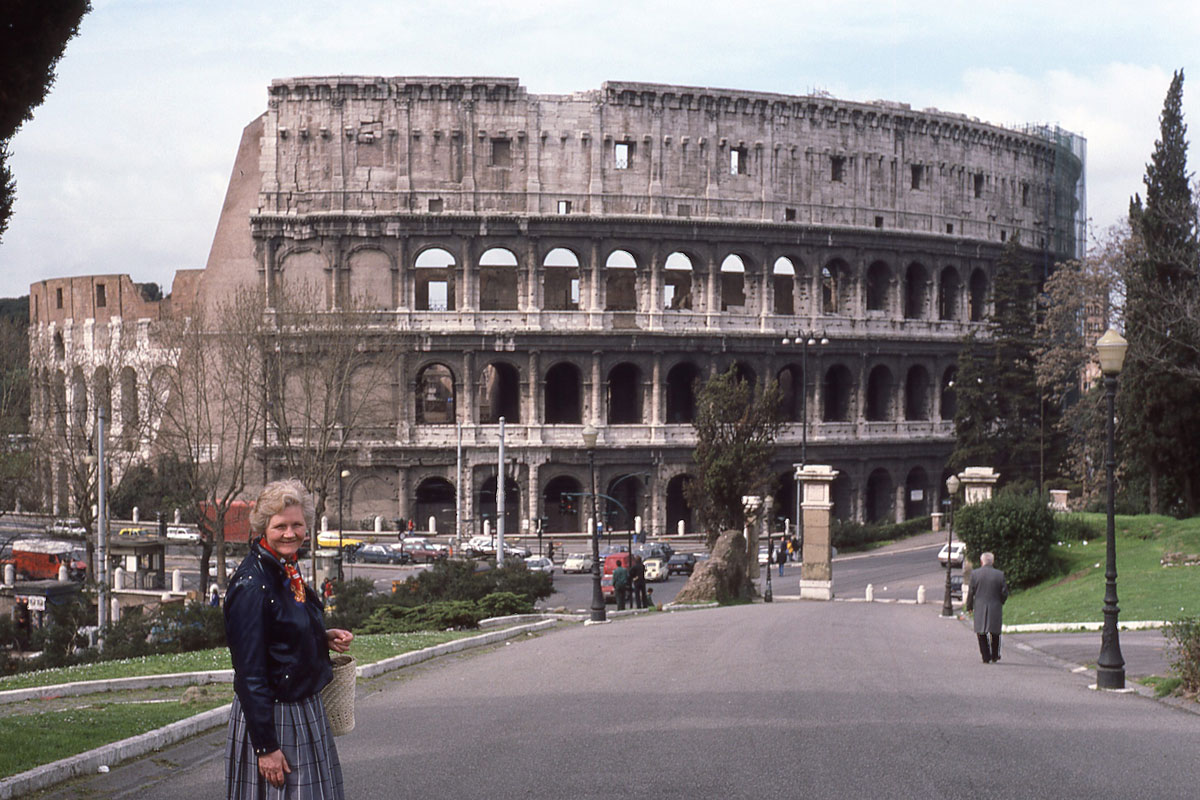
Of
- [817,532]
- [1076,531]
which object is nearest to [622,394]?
[817,532]

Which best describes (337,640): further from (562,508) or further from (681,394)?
(681,394)

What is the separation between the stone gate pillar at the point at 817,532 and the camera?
116ft

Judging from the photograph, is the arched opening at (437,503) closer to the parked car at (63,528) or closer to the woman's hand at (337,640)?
the parked car at (63,528)

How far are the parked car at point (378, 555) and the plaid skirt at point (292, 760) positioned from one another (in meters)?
45.8

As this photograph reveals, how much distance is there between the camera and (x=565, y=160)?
183 ft

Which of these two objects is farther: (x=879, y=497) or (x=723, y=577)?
(x=879, y=497)

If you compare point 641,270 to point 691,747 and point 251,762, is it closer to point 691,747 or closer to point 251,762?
point 691,747

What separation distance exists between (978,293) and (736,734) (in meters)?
59.5

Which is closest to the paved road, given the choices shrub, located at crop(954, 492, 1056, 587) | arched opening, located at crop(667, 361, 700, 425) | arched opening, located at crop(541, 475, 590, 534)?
shrub, located at crop(954, 492, 1056, 587)

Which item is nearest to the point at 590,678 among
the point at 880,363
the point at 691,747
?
the point at 691,747

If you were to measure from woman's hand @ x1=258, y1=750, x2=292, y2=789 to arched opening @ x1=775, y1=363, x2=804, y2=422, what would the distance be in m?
55.0

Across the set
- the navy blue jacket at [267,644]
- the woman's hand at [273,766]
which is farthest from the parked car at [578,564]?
the woman's hand at [273,766]

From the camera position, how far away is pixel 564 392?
5953cm

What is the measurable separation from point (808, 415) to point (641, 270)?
10.5 metres
